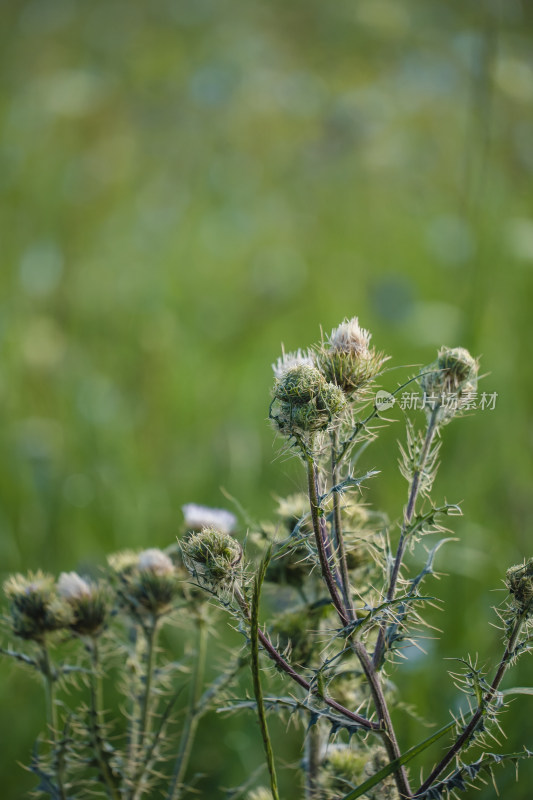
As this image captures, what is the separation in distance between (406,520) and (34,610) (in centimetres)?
53

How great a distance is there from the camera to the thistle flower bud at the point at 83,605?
104 cm

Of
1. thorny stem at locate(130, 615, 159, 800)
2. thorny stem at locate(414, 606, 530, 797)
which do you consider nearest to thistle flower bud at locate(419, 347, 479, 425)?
thorny stem at locate(414, 606, 530, 797)

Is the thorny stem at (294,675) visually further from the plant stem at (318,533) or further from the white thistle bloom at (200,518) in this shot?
the white thistle bloom at (200,518)

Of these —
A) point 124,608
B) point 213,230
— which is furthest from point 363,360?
point 213,230

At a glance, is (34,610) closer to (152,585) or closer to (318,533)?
(152,585)

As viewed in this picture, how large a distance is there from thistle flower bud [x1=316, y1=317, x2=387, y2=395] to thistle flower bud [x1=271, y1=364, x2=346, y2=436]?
2.6 inches

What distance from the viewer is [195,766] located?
1.65m

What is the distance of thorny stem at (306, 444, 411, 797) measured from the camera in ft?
2.51

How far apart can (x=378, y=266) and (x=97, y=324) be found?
136 cm

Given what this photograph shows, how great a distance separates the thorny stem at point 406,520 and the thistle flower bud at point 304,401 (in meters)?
0.11

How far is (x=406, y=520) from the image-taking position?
83cm

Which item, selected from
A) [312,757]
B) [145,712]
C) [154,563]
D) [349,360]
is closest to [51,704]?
[145,712]

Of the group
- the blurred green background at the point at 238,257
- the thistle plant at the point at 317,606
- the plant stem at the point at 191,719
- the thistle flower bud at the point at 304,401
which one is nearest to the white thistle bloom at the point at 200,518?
the thistle plant at the point at 317,606

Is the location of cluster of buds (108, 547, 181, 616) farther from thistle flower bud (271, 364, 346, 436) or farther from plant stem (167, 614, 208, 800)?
thistle flower bud (271, 364, 346, 436)
